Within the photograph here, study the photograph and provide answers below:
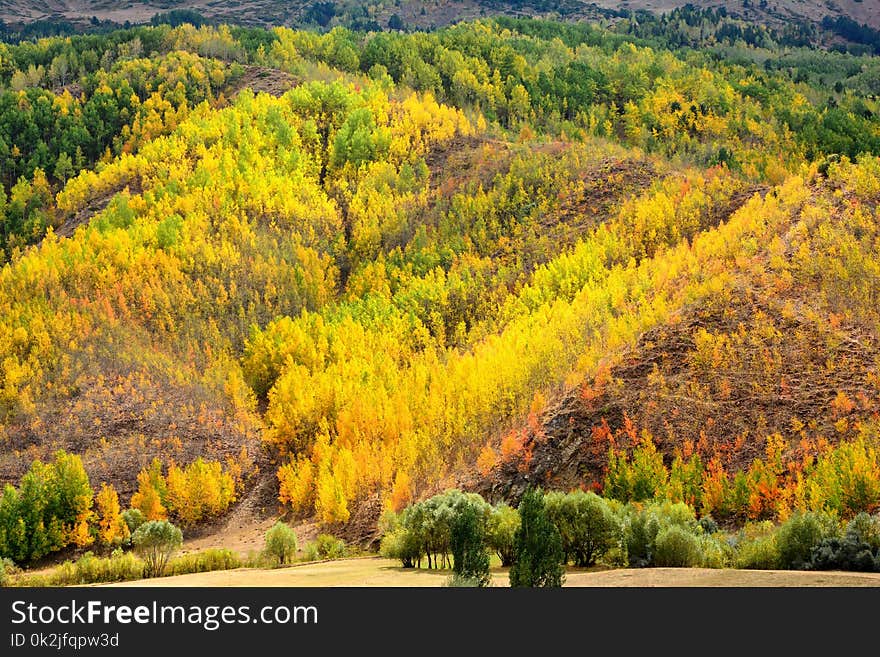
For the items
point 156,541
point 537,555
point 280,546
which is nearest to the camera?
point 537,555

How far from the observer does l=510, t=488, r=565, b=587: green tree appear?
6119 cm

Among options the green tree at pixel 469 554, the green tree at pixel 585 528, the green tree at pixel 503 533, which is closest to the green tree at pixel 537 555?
the green tree at pixel 469 554

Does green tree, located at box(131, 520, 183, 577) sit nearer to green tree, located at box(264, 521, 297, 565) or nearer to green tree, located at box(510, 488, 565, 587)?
green tree, located at box(264, 521, 297, 565)

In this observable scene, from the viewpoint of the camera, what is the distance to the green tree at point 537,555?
61.2m

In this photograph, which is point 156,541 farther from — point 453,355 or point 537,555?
point 453,355

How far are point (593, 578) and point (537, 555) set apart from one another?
23.2ft

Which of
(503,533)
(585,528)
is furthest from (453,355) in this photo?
(585,528)

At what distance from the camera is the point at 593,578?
67.6 meters

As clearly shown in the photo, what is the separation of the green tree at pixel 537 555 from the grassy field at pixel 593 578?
3350 mm

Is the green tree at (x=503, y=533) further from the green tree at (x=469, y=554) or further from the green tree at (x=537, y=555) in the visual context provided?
the green tree at (x=537, y=555)

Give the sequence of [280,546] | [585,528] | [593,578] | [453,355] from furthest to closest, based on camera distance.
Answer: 1. [453,355]
2. [280,546]
3. [585,528]
4. [593,578]

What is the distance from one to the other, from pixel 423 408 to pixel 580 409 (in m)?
30.0

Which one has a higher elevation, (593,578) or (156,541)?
(593,578)

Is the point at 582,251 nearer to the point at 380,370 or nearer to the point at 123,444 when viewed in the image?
the point at 380,370
